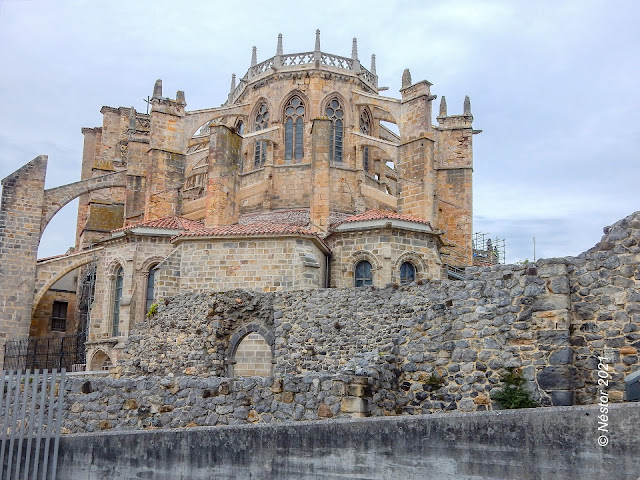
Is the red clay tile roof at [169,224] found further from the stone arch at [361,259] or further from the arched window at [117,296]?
the stone arch at [361,259]

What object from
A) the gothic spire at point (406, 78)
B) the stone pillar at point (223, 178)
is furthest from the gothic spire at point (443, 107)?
the stone pillar at point (223, 178)

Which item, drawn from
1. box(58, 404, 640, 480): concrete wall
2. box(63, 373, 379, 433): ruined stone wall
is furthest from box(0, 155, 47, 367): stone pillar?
box(58, 404, 640, 480): concrete wall

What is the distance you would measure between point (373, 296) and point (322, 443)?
6.22m

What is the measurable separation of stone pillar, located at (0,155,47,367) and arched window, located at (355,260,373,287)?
13796mm

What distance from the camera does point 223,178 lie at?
2430 centimetres

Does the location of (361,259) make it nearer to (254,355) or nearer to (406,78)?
(254,355)

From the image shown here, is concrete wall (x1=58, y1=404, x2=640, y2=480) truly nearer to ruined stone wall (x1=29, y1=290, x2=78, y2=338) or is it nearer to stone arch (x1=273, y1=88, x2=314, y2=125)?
ruined stone wall (x1=29, y1=290, x2=78, y2=338)

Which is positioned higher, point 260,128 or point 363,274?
point 260,128

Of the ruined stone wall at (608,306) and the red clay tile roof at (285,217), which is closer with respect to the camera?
the ruined stone wall at (608,306)

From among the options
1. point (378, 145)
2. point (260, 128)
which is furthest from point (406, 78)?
point (260, 128)

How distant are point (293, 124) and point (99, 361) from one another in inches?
532

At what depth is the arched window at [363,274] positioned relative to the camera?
22.0 m

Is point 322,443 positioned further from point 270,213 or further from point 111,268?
point 270,213

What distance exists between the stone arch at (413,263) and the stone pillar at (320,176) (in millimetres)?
3303
